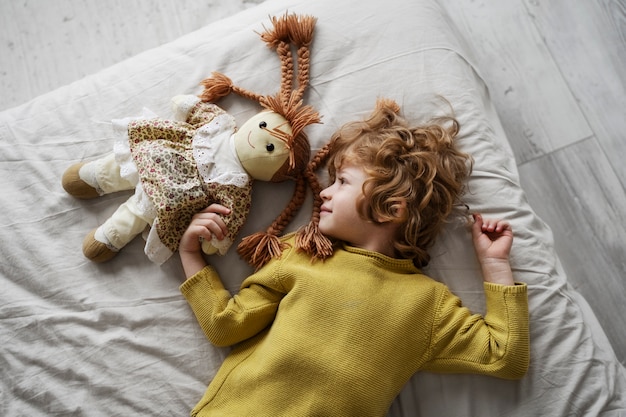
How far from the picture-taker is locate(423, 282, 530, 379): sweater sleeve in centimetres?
87

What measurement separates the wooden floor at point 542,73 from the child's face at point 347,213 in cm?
57

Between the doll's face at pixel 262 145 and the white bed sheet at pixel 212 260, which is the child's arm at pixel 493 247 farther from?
the doll's face at pixel 262 145

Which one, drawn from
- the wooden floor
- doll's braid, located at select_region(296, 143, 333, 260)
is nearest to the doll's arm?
doll's braid, located at select_region(296, 143, 333, 260)

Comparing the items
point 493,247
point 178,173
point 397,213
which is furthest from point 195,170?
point 493,247

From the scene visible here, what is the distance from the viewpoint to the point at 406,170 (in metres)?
0.89

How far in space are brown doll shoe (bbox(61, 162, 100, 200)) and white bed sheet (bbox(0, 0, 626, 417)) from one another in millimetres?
30

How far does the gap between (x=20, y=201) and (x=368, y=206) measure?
71cm

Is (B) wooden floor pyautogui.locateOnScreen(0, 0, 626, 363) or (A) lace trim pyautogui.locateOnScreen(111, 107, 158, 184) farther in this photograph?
(B) wooden floor pyautogui.locateOnScreen(0, 0, 626, 363)

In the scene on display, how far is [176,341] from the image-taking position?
37.2 inches

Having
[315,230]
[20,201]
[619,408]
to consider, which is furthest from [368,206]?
[20,201]

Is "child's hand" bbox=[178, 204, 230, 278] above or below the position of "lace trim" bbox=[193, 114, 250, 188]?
below

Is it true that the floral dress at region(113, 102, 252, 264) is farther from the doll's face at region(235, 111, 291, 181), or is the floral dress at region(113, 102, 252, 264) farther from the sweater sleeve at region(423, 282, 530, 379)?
the sweater sleeve at region(423, 282, 530, 379)

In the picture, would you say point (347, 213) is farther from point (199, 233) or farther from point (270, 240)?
point (199, 233)

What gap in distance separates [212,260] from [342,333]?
0.30 metres
